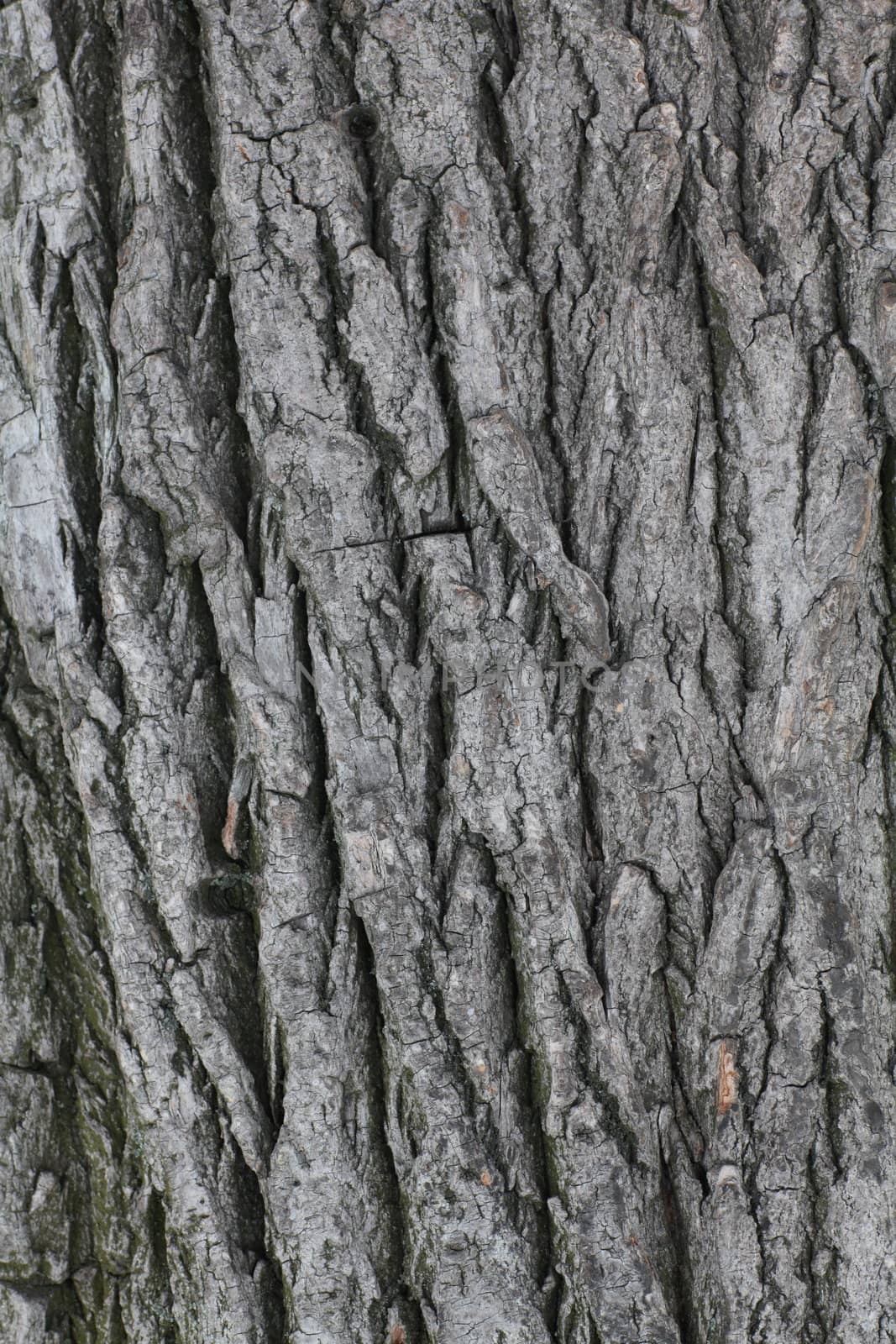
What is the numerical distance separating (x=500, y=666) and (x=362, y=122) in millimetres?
830

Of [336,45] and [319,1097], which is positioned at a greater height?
[336,45]

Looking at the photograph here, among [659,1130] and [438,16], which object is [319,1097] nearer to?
[659,1130]

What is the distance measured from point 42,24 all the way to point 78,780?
3.85ft

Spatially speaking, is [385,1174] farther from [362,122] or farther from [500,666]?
[362,122]

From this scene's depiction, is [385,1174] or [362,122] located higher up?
[362,122]

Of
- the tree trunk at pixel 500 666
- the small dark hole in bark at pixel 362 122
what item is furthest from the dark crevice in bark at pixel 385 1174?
the small dark hole in bark at pixel 362 122

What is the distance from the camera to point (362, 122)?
1430 mm

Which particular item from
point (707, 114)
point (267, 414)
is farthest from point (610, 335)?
point (267, 414)

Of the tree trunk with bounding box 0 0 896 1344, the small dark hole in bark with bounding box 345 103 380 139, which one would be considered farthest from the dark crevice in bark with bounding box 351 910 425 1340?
the small dark hole in bark with bounding box 345 103 380 139

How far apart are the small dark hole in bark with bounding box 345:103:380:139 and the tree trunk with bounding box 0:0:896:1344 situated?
0.08 feet

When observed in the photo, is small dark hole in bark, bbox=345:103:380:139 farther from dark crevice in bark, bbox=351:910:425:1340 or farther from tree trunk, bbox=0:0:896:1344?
dark crevice in bark, bbox=351:910:425:1340

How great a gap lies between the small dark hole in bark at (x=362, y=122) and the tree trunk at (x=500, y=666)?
23 mm

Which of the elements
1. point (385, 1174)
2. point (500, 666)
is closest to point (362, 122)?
point (500, 666)

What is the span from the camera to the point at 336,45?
4.67 ft
